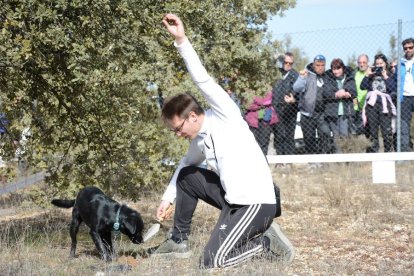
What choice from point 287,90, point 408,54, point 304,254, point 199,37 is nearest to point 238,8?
point 287,90

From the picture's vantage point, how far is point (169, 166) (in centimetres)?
959

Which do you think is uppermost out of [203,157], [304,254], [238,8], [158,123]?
[238,8]

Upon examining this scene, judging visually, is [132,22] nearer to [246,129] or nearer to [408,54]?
[246,129]

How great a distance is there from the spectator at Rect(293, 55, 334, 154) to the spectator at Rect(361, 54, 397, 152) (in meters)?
0.67

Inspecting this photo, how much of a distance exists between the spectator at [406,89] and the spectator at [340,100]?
877 millimetres

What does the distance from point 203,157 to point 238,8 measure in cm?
626

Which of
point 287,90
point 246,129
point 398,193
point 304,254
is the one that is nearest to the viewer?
point 246,129

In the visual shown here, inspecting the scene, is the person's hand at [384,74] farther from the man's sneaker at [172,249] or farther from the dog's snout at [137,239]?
the dog's snout at [137,239]

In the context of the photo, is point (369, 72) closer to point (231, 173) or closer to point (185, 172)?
point (185, 172)

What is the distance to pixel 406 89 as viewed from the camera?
1227cm

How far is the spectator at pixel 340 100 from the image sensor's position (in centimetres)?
1278

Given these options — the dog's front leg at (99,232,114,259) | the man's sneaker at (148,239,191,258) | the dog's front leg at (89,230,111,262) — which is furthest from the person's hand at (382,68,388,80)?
the dog's front leg at (89,230,111,262)

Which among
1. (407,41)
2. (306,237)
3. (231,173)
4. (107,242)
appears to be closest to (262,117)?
(407,41)

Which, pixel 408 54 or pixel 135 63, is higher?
pixel 408 54
